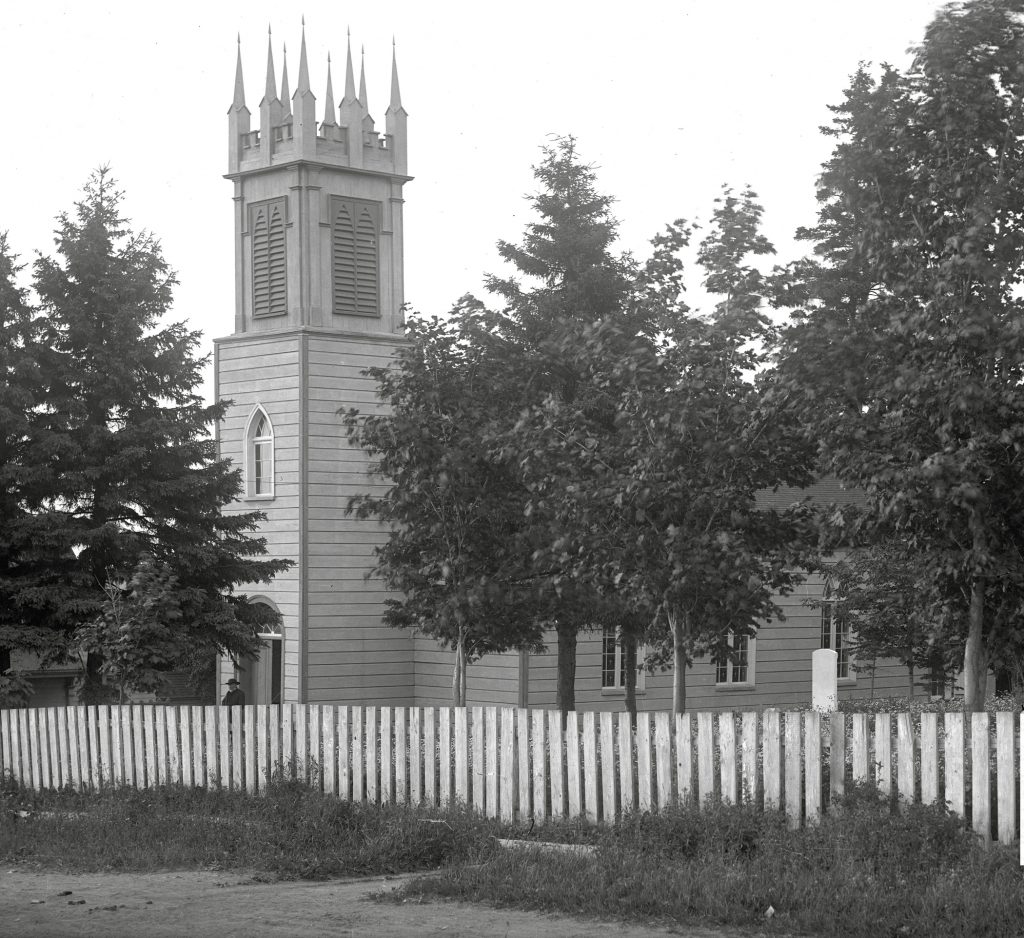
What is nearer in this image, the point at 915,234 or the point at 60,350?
the point at 915,234

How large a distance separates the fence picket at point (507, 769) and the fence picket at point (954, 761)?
14.0 feet

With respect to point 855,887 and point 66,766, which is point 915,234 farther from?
point 66,766

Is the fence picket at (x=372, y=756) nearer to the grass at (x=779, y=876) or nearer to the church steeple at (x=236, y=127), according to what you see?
the grass at (x=779, y=876)

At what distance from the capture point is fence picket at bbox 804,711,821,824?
12.4 meters

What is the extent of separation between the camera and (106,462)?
26.1 m

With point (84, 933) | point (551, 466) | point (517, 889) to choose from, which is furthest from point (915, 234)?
point (84, 933)

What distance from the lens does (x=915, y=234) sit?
50.6 ft

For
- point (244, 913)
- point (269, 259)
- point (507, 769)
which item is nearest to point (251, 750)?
point (507, 769)

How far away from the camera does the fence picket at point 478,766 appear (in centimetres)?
1472

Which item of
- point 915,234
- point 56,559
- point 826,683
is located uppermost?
point 915,234

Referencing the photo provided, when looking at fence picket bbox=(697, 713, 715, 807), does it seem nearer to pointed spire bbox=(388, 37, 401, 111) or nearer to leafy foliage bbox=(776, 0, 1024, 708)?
leafy foliage bbox=(776, 0, 1024, 708)

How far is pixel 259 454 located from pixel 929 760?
27.7 meters

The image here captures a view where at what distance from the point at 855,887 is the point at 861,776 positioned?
6.38 ft

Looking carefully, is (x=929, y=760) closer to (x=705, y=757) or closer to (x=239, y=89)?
(x=705, y=757)
